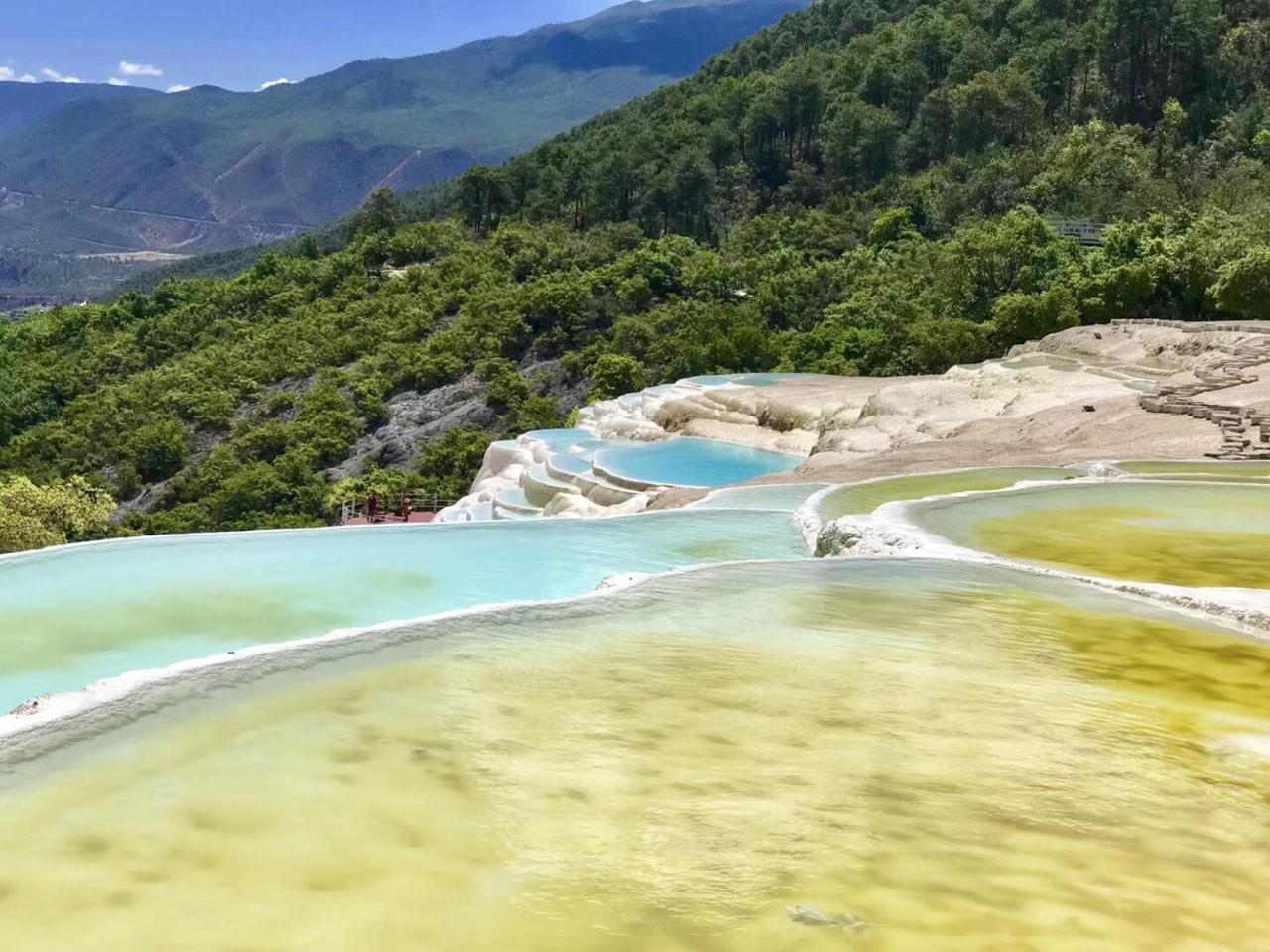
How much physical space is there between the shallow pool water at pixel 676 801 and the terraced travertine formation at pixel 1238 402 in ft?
26.6

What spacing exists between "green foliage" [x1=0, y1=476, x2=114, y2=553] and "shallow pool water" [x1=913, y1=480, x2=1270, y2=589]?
1977cm

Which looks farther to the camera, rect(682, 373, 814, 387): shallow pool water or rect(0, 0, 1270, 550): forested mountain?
rect(0, 0, 1270, 550): forested mountain

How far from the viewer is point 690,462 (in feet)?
66.2

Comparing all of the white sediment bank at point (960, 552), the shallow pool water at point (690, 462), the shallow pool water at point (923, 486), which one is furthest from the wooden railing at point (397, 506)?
the white sediment bank at point (960, 552)

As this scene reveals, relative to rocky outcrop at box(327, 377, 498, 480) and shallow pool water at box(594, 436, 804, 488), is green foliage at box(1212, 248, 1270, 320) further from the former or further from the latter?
rocky outcrop at box(327, 377, 498, 480)

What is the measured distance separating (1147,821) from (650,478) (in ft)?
44.7

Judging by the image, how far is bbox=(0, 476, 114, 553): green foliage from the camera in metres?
23.6

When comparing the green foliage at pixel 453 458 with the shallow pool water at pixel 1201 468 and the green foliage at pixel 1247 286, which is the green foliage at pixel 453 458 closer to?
the green foliage at pixel 1247 286

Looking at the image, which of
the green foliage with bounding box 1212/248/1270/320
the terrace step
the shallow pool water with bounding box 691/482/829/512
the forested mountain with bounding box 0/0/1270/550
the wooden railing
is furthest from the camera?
the forested mountain with bounding box 0/0/1270/550

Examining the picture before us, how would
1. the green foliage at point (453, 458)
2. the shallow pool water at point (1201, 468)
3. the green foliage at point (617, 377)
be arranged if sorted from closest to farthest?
the shallow pool water at point (1201, 468), the green foliage at point (453, 458), the green foliage at point (617, 377)

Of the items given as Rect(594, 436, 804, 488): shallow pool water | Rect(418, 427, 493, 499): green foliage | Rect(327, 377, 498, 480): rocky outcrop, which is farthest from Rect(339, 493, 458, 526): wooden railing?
Rect(327, 377, 498, 480): rocky outcrop

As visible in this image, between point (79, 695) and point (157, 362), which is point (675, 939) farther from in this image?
point (157, 362)

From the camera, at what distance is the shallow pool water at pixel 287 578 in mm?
6797

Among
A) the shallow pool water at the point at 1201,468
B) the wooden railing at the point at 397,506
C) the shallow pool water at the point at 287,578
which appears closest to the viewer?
the shallow pool water at the point at 287,578
